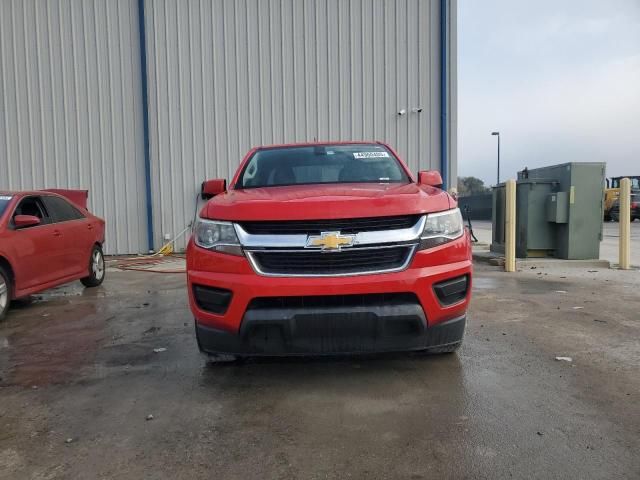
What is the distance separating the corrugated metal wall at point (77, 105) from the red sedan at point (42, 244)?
4.97 metres

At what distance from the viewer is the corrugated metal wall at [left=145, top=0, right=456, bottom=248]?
1220 cm

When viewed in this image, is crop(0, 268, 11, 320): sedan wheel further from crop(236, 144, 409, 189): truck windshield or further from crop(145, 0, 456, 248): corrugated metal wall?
crop(145, 0, 456, 248): corrugated metal wall

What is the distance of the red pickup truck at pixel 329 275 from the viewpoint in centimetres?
290

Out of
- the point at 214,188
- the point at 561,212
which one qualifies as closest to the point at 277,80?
the point at 561,212

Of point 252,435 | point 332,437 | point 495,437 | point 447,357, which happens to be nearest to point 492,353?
point 447,357

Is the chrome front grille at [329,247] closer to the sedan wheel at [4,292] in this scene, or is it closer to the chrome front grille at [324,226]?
the chrome front grille at [324,226]

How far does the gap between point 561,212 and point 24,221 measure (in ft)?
26.2

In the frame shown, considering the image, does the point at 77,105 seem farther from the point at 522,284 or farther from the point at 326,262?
the point at 326,262

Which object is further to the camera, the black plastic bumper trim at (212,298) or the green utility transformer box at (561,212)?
the green utility transformer box at (561,212)

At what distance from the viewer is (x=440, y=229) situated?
3.13 m

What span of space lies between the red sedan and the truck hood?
3.34m

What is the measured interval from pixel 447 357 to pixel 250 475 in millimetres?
2011

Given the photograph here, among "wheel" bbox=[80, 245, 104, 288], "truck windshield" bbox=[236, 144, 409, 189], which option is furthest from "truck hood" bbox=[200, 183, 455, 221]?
"wheel" bbox=[80, 245, 104, 288]

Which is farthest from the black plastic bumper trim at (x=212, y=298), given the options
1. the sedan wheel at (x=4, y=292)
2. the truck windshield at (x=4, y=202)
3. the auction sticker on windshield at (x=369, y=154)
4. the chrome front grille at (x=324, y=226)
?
the truck windshield at (x=4, y=202)
